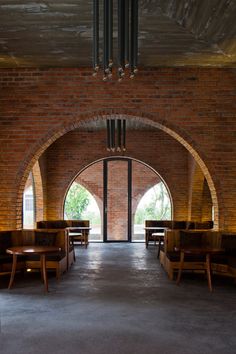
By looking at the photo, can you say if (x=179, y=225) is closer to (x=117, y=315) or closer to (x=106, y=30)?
(x=117, y=315)

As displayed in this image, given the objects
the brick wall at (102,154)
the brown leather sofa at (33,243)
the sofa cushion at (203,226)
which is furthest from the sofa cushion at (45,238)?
the brick wall at (102,154)

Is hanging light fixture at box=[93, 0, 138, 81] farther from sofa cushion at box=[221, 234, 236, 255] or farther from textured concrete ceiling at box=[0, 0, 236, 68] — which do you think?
sofa cushion at box=[221, 234, 236, 255]

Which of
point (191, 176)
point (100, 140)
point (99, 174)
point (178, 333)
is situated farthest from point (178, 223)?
point (178, 333)


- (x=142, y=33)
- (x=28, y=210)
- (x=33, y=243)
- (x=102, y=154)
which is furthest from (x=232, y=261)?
(x=28, y=210)

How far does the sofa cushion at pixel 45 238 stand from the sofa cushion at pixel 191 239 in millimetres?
2333

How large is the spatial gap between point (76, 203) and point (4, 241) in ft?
38.6

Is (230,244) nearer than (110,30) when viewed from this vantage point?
No

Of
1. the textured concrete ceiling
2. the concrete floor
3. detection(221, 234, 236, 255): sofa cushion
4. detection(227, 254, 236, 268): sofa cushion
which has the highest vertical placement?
the textured concrete ceiling

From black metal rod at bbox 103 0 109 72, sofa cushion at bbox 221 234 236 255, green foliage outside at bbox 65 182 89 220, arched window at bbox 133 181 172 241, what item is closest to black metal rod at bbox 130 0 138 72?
black metal rod at bbox 103 0 109 72

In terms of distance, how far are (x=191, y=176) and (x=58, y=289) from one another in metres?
7.05

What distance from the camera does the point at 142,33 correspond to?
638cm

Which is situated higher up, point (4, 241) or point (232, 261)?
point (4, 241)

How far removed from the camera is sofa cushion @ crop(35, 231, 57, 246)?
25.5 ft

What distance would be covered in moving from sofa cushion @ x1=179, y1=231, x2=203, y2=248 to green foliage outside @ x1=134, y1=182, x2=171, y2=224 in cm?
976
